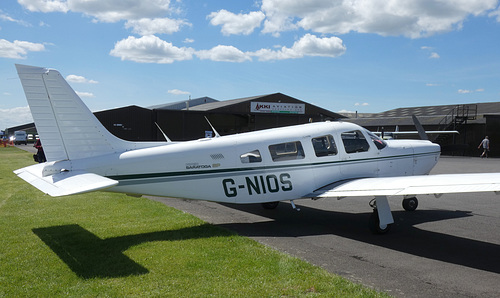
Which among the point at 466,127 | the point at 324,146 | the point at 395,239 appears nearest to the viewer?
the point at 395,239

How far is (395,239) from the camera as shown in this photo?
7.46 metres

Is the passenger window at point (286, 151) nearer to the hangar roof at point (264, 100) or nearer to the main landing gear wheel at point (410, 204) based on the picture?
the main landing gear wheel at point (410, 204)

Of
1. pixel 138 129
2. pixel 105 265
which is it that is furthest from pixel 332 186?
pixel 138 129

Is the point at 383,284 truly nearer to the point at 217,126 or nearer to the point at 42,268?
the point at 42,268

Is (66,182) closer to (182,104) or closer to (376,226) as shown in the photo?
(376,226)

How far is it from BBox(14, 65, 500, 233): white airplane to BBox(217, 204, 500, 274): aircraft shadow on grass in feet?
1.86

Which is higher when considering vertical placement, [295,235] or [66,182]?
[66,182]

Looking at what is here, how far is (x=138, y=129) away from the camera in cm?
3281

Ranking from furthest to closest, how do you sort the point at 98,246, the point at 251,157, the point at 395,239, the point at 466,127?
the point at 466,127 < the point at 251,157 < the point at 395,239 < the point at 98,246

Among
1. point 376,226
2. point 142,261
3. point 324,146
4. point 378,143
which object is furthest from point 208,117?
point 142,261

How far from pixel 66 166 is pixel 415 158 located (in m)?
8.21

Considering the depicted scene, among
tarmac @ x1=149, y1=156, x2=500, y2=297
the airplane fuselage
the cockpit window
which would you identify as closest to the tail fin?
the airplane fuselage

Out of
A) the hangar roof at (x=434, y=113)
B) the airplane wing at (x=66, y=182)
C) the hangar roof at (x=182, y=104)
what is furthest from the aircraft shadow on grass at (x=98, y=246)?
the hangar roof at (x=182, y=104)

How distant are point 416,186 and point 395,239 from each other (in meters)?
1.16
